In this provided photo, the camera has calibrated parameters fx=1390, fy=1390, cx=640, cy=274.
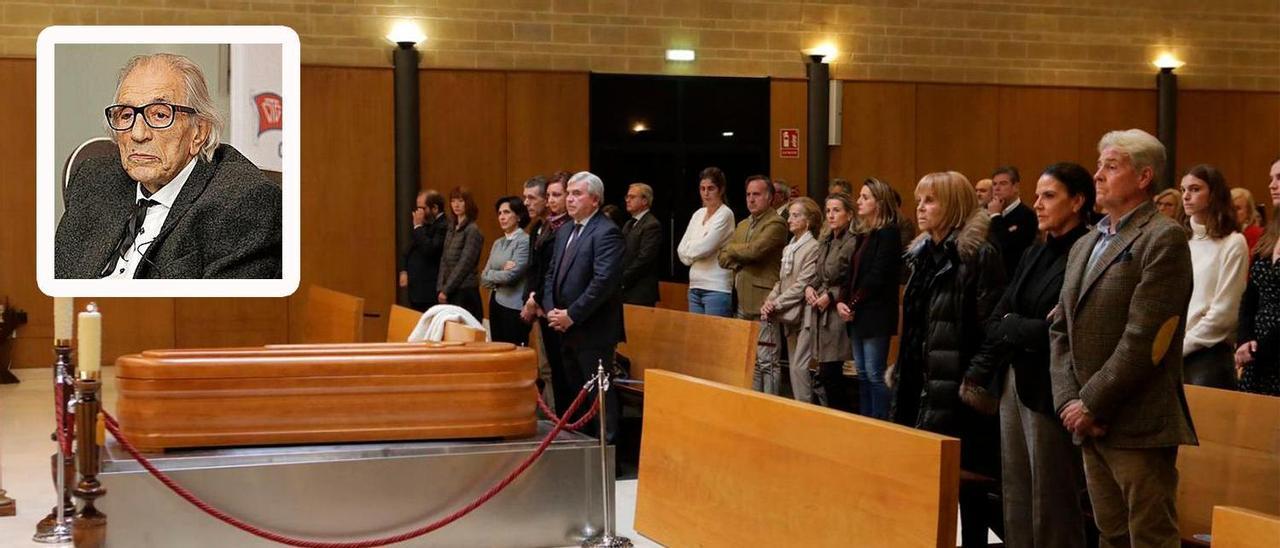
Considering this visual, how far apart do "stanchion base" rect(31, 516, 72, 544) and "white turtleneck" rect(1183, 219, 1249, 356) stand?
4483mm

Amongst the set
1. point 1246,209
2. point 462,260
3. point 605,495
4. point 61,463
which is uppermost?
point 1246,209

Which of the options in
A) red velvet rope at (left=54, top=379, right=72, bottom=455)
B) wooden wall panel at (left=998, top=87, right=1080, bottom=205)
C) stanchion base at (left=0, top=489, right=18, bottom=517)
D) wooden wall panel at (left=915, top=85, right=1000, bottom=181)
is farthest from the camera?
wooden wall panel at (left=998, top=87, right=1080, bottom=205)

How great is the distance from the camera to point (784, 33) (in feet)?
47.5

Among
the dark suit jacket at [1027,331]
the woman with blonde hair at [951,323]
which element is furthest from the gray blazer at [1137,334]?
the woman with blonde hair at [951,323]

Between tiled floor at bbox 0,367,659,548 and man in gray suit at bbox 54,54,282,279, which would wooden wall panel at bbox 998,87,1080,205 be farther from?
man in gray suit at bbox 54,54,282,279

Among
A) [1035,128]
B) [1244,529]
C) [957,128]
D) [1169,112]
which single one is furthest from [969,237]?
[1169,112]

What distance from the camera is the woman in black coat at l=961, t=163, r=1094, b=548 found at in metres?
4.07

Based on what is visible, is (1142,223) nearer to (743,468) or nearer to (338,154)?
(743,468)

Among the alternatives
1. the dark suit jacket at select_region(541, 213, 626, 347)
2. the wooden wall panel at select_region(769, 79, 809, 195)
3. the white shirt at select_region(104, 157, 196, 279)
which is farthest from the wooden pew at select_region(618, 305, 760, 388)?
the wooden wall panel at select_region(769, 79, 809, 195)

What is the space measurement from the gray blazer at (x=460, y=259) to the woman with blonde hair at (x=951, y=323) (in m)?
5.59

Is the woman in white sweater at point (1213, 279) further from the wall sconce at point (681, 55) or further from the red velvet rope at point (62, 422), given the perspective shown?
the wall sconce at point (681, 55)

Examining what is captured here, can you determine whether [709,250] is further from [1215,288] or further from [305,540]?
[305,540]

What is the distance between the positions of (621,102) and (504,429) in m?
9.14

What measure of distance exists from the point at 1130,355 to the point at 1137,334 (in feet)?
0.19
